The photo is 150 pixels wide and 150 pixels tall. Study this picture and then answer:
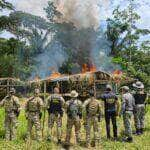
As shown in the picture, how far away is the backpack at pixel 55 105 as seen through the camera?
57.2 feet

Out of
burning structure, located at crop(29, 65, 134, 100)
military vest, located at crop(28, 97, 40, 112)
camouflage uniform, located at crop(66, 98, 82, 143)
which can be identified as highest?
burning structure, located at crop(29, 65, 134, 100)

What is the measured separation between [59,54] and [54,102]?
46480mm

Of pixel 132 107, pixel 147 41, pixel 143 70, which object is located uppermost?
pixel 147 41

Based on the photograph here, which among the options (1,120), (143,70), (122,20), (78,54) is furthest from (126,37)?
(1,120)

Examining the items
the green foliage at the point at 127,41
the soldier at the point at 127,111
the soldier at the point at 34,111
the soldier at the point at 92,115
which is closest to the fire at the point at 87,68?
the green foliage at the point at 127,41

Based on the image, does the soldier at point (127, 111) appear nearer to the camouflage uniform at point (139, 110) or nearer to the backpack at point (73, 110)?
the camouflage uniform at point (139, 110)

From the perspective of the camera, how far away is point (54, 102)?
17.5 meters

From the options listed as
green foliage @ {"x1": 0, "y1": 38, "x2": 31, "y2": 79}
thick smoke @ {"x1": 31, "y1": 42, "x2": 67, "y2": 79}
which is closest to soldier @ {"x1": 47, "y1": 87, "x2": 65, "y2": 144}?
green foliage @ {"x1": 0, "y1": 38, "x2": 31, "y2": 79}

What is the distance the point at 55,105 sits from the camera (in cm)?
1745

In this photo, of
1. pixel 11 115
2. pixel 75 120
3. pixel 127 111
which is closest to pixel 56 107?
pixel 75 120

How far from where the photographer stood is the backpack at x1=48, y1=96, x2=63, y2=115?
1742cm

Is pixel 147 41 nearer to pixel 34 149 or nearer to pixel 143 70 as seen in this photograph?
pixel 143 70

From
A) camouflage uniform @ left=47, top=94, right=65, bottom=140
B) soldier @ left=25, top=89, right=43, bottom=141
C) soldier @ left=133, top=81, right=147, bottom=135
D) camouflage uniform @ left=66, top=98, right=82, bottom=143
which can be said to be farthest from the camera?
soldier @ left=133, top=81, right=147, bottom=135

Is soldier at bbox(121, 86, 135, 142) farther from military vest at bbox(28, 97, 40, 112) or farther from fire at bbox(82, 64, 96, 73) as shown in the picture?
fire at bbox(82, 64, 96, 73)
